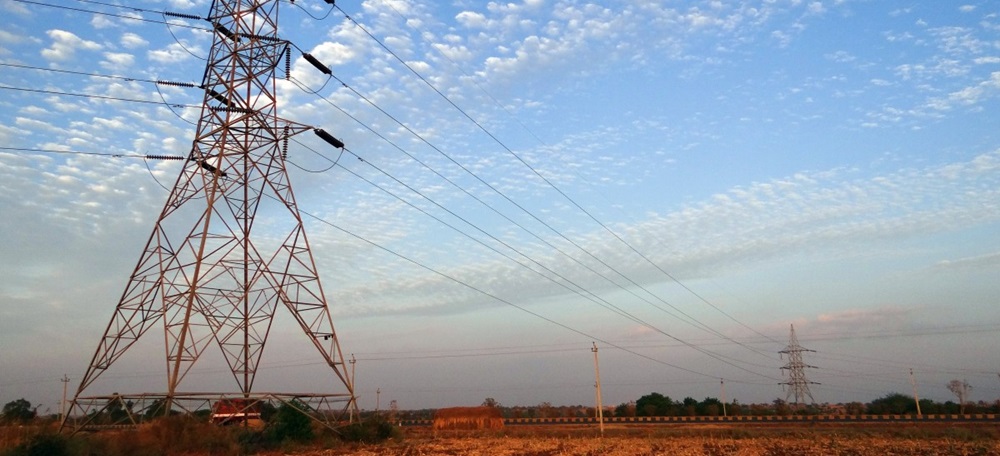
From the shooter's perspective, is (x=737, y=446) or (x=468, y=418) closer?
(x=737, y=446)

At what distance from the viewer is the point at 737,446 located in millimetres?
33031

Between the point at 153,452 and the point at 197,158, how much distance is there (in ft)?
38.0

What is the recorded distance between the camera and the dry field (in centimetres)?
2966

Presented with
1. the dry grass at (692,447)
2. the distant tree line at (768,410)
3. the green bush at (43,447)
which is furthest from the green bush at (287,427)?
the distant tree line at (768,410)

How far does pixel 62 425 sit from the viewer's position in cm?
2619

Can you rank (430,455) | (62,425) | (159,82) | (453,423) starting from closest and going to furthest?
(62,425) < (159,82) < (430,455) < (453,423)

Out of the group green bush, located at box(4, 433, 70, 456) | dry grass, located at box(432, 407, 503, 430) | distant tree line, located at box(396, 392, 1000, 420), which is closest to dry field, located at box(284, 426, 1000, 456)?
green bush, located at box(4, 433, 70, 456)

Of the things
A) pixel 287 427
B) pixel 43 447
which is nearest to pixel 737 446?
pixel 287 427

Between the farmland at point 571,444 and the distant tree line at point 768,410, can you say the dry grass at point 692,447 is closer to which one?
the farmland at point 571,444

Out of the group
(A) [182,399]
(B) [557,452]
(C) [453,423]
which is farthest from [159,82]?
(C) [453,423]

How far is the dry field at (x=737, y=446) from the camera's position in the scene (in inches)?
1168

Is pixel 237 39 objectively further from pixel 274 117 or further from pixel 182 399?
pixel 182 399

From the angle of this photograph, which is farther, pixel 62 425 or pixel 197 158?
pixel 197 158

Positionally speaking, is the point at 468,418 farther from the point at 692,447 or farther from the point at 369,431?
the point at 692,447
